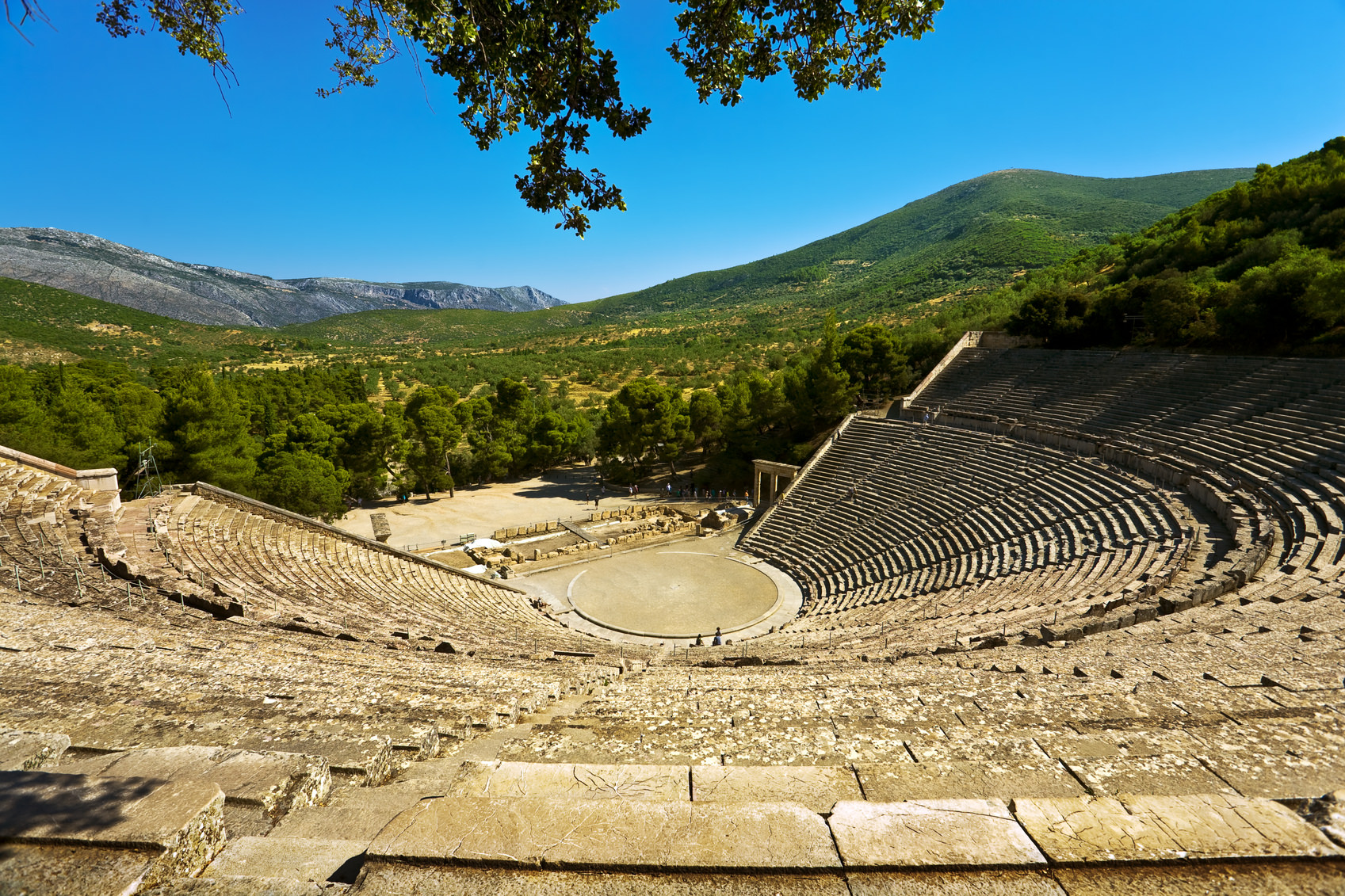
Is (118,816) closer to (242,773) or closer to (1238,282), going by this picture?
(242,773)

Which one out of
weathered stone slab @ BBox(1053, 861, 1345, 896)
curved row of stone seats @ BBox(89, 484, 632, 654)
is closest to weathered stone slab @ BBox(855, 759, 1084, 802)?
Result: weathered stone slab @ BBox(1053, 861, 1345, 896)

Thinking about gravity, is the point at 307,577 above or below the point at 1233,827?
below

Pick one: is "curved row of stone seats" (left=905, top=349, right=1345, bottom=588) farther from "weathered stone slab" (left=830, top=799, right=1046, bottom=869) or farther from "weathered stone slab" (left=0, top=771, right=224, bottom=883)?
"weathered stone slab" (left=0, top=771, right=224, bottom=883)

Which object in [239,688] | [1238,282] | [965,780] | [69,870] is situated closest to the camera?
[69,870]

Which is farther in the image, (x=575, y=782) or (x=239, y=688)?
(x=239, y=688)

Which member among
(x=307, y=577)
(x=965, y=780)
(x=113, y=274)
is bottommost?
(x=307, y=577)

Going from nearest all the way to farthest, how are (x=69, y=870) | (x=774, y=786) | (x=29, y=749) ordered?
(x=69, y=870), (x=774, y=786), (x=29, y=749)

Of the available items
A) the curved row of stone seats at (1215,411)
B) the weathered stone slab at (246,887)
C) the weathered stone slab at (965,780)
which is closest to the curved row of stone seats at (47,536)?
the weathered stone slab at (246,887)

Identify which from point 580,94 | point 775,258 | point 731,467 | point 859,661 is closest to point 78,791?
point 580,94

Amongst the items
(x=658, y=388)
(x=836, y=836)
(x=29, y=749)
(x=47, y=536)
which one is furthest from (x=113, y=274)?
(x=836, y=836)
